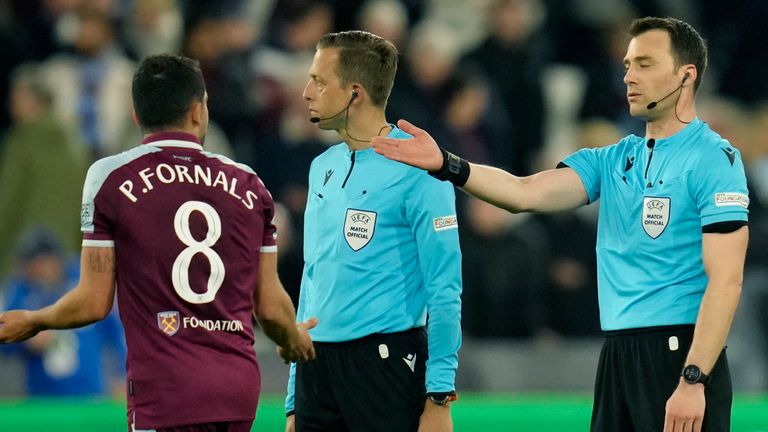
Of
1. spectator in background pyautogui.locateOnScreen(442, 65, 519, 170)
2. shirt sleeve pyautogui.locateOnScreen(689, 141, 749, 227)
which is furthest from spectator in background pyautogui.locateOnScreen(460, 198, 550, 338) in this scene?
shirt sleeve pyautogui.locateOnScreen(689, 141, 749, 227)

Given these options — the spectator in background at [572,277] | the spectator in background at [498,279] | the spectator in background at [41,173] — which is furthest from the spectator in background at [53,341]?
the spectator in background at [572,277]

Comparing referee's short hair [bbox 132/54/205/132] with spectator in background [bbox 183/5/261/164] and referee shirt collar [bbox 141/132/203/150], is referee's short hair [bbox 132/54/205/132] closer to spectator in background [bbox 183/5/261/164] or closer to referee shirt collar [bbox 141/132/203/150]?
referee shirt collar [bbox 141/132/203/150]

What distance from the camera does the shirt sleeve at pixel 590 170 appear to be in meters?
5.30

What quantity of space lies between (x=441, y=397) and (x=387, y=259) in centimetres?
57

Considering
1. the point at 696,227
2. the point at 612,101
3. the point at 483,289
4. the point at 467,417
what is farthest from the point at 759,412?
the point at 612,101

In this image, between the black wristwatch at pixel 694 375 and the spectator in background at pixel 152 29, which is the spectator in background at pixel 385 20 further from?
the black wristwatch at pixel 694 375

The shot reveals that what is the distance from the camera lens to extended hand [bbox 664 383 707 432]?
4.75m

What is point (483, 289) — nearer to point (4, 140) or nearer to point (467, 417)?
point (467, 417)

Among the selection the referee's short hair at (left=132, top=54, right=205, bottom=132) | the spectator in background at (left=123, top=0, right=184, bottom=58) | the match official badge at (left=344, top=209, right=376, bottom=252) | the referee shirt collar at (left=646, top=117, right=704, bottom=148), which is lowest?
the match official badge at (left=344, top=209, right=376, bottom=252)

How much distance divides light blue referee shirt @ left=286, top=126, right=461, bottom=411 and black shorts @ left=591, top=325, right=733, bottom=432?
0.59m

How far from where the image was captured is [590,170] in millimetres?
5312

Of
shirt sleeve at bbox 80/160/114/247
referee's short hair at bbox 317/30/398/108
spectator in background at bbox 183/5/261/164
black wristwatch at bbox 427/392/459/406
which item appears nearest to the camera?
shirt sleeve at bbox 80/160/114/247

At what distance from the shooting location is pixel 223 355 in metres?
4.64

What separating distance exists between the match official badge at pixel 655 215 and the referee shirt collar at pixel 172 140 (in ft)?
5.20
